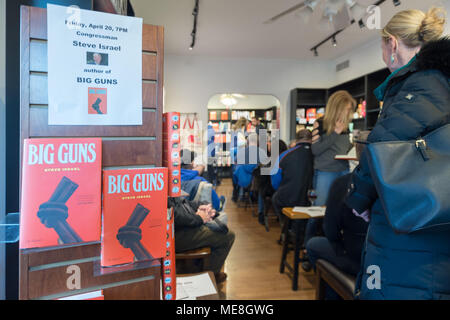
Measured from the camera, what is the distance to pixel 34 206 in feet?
2.38

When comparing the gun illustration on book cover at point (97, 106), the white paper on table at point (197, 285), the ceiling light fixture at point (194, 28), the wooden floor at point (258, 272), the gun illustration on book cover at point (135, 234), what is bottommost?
the wooden floor at point (258, 272)

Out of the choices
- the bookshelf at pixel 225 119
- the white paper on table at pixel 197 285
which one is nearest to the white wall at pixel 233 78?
the bookshelf at pixel 225 119

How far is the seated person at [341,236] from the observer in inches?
66.5

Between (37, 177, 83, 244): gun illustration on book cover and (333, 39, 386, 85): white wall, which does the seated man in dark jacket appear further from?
(333, 39, 386, 85): white wall

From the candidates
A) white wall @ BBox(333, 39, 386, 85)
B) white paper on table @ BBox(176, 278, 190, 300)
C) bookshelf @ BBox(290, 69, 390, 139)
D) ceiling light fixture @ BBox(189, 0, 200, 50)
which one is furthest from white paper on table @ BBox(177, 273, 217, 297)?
white wall @ BBox(333, 39, 386, 85)

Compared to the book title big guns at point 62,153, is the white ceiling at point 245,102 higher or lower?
higher

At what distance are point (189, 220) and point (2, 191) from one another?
4.22 ft

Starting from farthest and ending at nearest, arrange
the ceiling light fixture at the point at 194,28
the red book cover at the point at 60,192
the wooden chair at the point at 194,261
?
the ceiling light fixture at the point at 194,28, the wooden chair at the point at 194,261, the red book cover at the point at 60,192

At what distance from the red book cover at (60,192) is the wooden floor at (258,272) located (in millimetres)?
1868

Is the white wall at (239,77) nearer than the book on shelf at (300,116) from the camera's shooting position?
Yes

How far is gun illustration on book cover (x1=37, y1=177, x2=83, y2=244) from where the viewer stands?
74 cm

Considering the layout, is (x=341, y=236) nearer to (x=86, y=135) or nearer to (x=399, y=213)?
(x=399, y=213)

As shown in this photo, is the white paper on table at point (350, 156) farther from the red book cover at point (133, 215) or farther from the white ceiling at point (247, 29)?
the white ceiling at point (247, 29)
